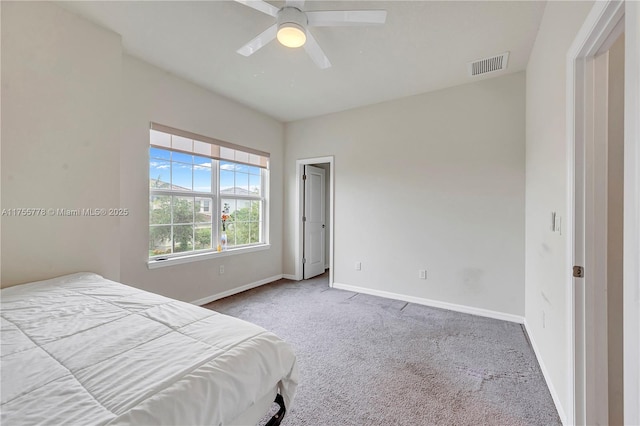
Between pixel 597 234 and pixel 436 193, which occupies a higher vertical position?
pixel 436 193

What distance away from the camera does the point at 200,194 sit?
3387 mm

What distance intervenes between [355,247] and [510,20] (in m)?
2.95

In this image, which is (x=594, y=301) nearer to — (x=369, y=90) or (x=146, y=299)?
(x=146, y=299)

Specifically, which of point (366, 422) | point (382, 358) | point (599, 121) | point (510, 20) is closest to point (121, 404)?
point (366, 422)

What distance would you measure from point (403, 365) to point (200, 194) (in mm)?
2923

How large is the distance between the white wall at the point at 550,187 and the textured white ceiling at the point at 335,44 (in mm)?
380

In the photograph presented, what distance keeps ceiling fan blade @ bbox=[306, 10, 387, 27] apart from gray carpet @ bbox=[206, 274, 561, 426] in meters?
2.43

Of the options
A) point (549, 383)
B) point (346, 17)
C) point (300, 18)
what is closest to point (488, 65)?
point (346, 17)

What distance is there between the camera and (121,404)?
0.73 metres

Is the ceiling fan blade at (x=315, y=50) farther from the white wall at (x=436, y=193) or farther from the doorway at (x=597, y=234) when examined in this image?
the white wall at (x=436, y=193)

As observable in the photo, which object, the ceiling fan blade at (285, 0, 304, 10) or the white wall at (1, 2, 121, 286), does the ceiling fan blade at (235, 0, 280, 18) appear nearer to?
the ceiling fan blade at (285, 0, 304, 10)

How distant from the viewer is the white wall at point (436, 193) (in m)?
2.96

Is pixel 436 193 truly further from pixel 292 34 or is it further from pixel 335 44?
pixel 292 34

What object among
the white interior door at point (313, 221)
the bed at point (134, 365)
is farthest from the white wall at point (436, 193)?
the bed at point (134, 365)
